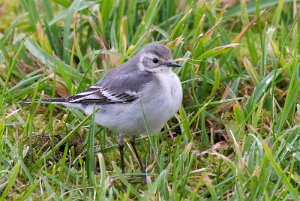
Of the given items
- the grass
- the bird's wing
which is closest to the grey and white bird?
the bird's wing

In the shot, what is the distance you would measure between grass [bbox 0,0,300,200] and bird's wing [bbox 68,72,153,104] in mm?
181

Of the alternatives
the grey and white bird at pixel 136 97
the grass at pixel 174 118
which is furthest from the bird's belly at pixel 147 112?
the grass at pixel 174 118

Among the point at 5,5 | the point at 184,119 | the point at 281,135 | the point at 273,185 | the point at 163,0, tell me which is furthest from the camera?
the point at 5,5

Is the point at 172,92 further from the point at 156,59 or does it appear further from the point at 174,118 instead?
the point at 174,118

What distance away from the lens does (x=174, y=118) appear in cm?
615

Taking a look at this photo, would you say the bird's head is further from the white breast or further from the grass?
the grass

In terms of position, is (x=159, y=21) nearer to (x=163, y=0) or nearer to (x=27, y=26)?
(x=163, y=0)

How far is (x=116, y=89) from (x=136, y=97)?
0.25 m

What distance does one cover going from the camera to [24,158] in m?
5.36

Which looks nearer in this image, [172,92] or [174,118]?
[172,92]

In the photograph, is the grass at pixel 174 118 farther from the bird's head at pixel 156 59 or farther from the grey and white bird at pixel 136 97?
the bird's head at pixel 156 59

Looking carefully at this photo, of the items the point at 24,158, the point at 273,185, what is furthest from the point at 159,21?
the point at 273,185

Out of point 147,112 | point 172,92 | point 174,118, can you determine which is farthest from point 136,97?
point 174,118

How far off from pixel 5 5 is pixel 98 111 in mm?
2929
